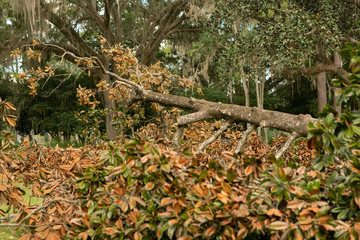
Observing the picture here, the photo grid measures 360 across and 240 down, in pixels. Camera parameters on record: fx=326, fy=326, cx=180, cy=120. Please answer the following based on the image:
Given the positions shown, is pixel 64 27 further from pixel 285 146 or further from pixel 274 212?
pixel 274 212

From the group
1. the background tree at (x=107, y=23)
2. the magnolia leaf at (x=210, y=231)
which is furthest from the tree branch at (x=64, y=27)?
the magnolia leaf at (x=210, y=231)

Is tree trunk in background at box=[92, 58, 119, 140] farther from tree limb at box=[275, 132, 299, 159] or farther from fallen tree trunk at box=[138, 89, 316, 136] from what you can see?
tree limb at box=[275, 132, 299, 159]

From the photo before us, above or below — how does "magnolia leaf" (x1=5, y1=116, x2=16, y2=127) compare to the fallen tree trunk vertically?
above

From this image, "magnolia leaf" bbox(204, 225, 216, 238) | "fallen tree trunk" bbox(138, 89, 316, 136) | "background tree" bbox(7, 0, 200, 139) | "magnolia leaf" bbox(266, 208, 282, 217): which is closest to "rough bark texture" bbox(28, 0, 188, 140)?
"background tree" bbox(7, 0, 200, 139)

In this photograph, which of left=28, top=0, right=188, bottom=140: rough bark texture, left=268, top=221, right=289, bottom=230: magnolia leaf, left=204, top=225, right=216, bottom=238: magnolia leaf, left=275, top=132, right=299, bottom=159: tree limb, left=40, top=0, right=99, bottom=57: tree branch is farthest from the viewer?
left=28, top=0, right=188, bottom=140: rough bark texture

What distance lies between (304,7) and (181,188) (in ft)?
26.3

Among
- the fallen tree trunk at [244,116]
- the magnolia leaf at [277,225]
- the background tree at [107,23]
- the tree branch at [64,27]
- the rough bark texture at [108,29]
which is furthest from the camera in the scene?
the rough bark texture at [108,29]

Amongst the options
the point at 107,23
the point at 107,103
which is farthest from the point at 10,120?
the point at 107,23

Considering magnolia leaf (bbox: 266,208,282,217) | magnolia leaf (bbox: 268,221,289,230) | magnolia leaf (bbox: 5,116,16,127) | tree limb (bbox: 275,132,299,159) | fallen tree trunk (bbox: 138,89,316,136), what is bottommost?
magnolia leaf (bbox: 268,221,289,230)

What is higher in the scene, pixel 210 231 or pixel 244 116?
pixel 244 116

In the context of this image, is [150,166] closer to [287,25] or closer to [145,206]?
[145,206]

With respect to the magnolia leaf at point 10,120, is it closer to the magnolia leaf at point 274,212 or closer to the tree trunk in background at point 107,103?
the magnolia leaf at point 274,212

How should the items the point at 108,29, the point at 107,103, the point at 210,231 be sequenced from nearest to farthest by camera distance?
1. the point at 210,231
2. the point at 107,103
3. the point at 108,29

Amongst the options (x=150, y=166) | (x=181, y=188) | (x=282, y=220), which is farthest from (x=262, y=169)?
(x=150, y=166)
